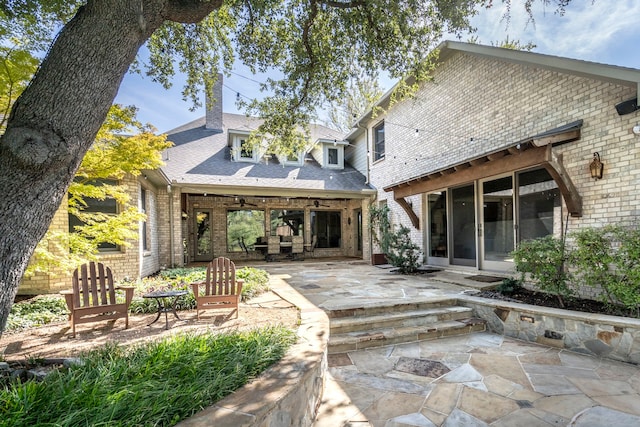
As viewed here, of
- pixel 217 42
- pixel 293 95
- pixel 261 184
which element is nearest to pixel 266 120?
pixel 293 95

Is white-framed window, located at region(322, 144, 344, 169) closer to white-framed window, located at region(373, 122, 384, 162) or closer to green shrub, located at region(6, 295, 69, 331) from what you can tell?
white-framed window, located at region(373, 122, 384, 162)

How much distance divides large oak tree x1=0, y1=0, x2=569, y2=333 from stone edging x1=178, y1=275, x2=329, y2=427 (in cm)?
147

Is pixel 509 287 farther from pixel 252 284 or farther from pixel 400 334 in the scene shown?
pixel 252 284

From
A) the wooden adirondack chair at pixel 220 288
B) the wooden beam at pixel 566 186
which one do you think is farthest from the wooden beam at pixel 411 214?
the wooden adirondack chair at pixel 220 288

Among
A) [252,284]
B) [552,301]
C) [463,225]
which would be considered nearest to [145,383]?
[252,284]

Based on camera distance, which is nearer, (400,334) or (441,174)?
(400,334)

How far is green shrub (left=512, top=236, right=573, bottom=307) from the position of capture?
4.23 meters

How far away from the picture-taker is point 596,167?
181 inches

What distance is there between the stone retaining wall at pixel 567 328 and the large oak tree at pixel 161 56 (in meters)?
4.03

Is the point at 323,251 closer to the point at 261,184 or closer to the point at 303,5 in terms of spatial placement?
the point at 261,184

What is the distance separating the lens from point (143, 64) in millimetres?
5508

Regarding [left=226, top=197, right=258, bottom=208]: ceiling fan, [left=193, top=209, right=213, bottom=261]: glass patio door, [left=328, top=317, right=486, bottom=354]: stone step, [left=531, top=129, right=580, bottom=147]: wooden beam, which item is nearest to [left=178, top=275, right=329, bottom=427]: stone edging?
[left=328, top=317, right=486, bottom=354]: stone step

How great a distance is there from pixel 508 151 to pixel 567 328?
2.70 m

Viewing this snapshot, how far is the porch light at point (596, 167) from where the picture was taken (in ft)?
15.0
